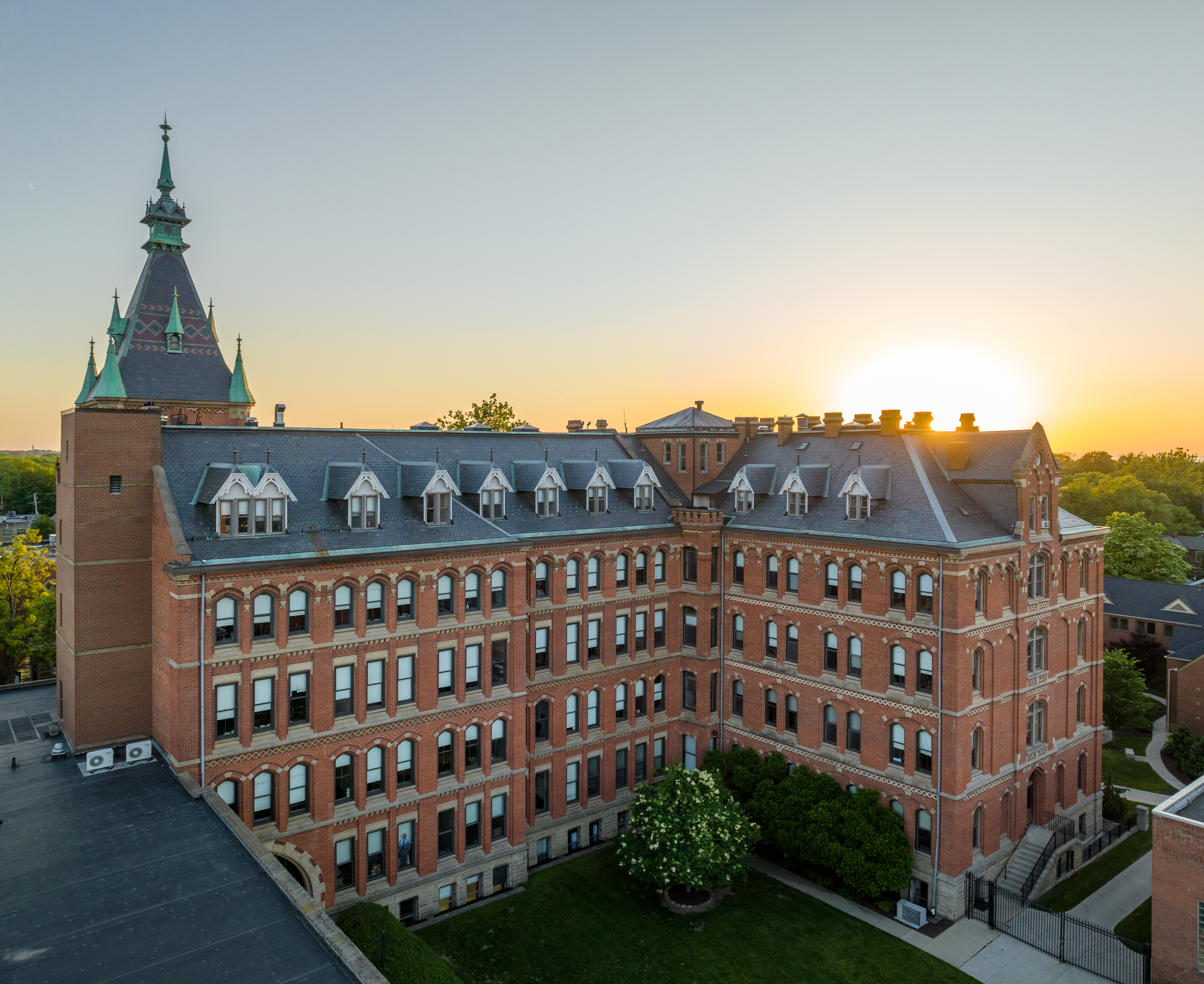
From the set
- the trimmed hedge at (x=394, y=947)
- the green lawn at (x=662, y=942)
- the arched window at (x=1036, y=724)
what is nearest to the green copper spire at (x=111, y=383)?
the trimmed hedge at (x=394, y=947)

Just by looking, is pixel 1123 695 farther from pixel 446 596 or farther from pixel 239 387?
pixel 239 387

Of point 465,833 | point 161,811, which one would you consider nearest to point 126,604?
point 161,811

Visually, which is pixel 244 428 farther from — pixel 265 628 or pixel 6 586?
pixel 6 586

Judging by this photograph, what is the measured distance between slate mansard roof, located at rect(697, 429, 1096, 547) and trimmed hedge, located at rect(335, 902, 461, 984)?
2461 centimetres

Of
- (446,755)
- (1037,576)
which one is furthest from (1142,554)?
(446,755)

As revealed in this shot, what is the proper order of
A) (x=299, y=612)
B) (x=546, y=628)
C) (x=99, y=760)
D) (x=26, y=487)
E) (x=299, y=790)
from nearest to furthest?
(x=99, y=760) → (x=299, y=612) → (x=299, y=790) → (x=546, y=628) → (x=26, y=487)

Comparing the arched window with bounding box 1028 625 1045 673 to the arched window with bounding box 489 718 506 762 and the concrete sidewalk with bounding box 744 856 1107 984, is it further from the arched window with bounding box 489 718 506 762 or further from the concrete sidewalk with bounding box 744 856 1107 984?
the arched window with bounding box 489 718 506 762

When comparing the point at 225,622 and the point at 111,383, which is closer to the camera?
the point at 225,622

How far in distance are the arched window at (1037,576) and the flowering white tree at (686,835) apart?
58.4ft

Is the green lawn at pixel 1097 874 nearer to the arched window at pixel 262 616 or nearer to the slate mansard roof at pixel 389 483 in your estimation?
the slate mansard roof at pixel 389 483

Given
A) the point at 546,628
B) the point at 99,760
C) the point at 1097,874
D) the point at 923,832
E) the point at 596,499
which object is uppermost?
the point at 596,499

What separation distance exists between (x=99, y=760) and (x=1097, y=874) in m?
45.2

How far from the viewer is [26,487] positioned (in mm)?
149500

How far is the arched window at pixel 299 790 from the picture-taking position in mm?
31125
